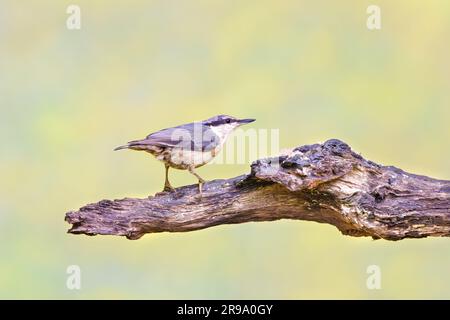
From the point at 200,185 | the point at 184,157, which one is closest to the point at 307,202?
the point at 200,185

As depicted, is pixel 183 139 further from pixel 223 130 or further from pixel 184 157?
pixel 223 130

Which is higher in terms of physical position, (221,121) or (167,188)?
(221,121)

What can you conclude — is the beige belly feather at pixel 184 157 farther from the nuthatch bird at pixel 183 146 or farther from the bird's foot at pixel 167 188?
the bird's foot at pixel 167 188

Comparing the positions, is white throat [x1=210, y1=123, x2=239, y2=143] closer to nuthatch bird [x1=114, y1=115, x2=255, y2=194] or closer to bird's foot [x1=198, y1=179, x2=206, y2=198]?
nuthatch bird [x1=114, y1=115, x2=255, y2=194]

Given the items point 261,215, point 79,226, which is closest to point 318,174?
point 261,215

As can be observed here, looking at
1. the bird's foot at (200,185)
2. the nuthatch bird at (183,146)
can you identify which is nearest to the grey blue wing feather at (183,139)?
the nuthatch bird at (183,146)

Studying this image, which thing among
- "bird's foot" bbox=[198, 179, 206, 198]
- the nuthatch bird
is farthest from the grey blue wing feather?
"bird's foot" bbox=[198, 179, 206, 198]
